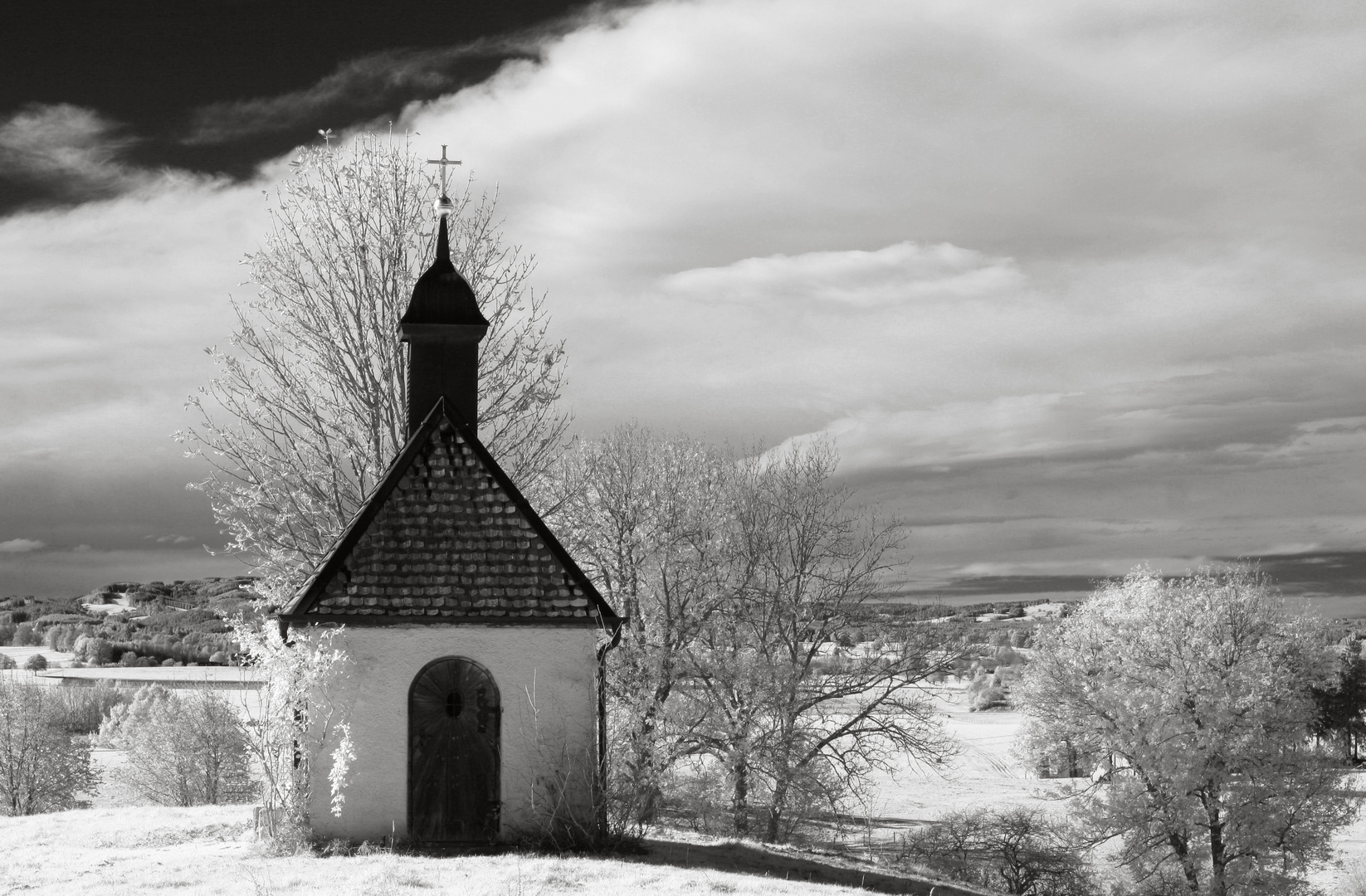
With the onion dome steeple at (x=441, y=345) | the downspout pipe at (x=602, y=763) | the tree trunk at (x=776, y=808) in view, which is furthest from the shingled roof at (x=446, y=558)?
the tree trunk at (x=776, y=808)

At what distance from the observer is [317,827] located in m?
15.1

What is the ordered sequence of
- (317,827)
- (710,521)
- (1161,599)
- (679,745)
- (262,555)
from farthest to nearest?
(1161,599) < (710,521) < (679,745) < (262,555) < (317,827)

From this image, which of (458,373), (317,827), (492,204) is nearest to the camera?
(317,827)

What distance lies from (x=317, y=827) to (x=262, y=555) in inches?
375

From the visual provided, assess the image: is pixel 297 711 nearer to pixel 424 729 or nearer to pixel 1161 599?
pixel 424 729

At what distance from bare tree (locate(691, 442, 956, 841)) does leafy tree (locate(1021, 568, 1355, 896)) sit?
9.91 meters

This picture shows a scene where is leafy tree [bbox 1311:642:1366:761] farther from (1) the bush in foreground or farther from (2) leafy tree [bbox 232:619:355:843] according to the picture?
(2) leafy tree [bbox 232:619:355:843]

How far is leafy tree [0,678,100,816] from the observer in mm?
39500

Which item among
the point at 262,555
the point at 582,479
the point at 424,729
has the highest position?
the point at 582,479

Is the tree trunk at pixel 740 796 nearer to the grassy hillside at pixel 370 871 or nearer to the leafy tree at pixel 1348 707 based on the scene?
the grassy hillside at pixel 370 871

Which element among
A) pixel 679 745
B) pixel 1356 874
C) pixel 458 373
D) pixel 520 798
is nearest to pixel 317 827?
pixel 520 798

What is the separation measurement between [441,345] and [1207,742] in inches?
1127

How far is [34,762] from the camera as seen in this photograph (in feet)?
131

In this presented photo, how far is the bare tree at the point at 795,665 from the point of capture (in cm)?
2752
